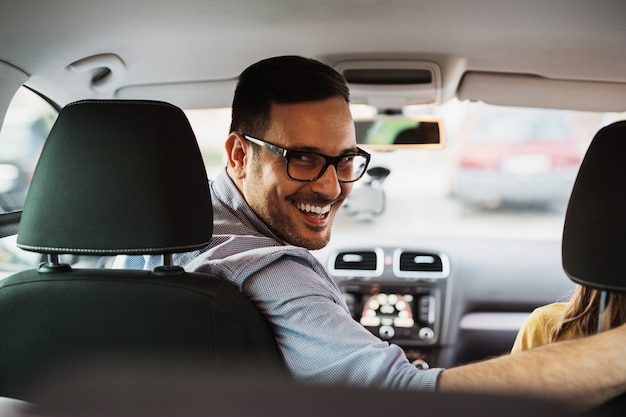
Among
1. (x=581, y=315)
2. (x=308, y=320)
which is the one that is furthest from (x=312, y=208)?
(x=581, y=315)

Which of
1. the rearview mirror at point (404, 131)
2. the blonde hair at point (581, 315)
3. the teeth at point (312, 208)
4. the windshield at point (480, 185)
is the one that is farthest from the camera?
the windshield at point (480, 185)

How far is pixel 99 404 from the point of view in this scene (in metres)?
0.65

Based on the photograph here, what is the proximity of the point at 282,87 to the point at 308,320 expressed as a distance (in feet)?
2.81

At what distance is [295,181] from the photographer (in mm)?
2299

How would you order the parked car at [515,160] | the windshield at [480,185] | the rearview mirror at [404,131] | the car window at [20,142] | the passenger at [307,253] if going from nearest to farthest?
1. the passenger at [307,253]
2. the car window at [20,142]
3. the rearview mirror at [404,131]
4. the windshield at [480,185]
5. the parked car at [515,160]

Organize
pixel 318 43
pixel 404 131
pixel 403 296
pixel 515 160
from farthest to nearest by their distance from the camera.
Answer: pixel 515 160, pixel 403 296, pixel 404 131, pixel 318 43

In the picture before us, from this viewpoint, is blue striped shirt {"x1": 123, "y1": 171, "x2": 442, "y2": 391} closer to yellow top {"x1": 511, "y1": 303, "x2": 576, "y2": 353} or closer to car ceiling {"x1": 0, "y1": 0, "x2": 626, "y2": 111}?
yellow top {"x1": 511, "y1": 303, "x2": 576, "y2": 353}

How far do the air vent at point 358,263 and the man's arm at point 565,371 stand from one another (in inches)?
115

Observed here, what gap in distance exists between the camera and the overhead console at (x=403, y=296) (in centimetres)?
446

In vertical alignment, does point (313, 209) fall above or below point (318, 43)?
below

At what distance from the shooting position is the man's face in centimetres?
227

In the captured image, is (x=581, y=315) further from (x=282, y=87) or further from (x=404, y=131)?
(x=404, y=131)

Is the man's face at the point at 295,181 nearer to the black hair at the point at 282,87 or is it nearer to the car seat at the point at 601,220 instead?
the black hair at the point at 282,87

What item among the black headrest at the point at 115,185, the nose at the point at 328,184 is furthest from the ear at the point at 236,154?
the black headrest at the point at 115,185
